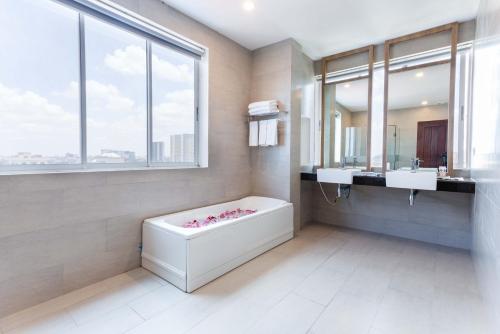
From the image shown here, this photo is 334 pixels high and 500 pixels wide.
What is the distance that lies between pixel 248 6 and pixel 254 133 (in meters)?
1.55

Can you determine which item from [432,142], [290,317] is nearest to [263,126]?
[432,142]

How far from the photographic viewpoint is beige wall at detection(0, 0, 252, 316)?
5.57 ft

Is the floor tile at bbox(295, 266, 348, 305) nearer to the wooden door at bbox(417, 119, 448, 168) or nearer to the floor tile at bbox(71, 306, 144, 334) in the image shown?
the floor tile at bbox(71, 306, 144, 334)

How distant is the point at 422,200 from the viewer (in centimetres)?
312

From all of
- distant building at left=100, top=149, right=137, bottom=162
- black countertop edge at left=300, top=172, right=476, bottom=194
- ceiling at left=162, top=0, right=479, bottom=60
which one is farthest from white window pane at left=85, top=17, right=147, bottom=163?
black countertop edge at left=300, top=172, right=476, bottom=194

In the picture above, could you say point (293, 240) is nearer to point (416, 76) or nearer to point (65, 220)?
point (65, 220)

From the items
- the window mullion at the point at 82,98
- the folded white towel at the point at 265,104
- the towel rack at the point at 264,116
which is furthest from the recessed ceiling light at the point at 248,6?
the window mullion at the point at 82,98

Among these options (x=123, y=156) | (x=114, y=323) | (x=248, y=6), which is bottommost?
(x=114, y=323)

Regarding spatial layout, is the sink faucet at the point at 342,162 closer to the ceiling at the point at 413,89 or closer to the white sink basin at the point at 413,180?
the ceiling at the point at 413,89

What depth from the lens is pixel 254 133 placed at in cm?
345

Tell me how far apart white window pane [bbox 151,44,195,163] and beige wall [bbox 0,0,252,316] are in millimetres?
240

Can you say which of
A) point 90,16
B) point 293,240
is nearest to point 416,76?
point 293,240

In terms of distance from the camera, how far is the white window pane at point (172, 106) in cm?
263

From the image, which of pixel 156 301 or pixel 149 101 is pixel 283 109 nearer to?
pixel 149 101
